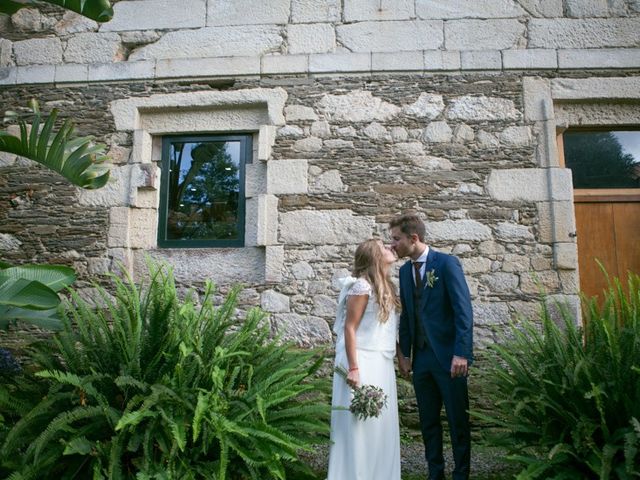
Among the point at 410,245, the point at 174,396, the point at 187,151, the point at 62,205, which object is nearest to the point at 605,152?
the point at 410,245

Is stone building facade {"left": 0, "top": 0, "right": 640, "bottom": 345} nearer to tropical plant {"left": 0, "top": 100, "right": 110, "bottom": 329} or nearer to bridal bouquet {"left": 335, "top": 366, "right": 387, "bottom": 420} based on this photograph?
tropical plant {"left": 0, "top": 100, "right": 110, "bottom": 329}

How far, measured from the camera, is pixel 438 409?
3.36m

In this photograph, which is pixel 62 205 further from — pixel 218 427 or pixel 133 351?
pixel 218 427

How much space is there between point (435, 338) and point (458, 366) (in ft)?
0.82

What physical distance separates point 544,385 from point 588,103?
324 centimetres

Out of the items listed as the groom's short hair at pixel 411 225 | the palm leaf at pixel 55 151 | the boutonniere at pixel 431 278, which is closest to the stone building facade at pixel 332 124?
the palm leaf at pixel 55 151

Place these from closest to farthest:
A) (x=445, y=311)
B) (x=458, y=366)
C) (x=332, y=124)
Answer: (x=458, y=366) < (x=445, y=311) < (x=332, y=124)

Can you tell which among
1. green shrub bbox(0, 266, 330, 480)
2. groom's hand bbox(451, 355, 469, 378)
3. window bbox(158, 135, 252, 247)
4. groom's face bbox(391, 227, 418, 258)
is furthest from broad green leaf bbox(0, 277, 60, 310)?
groom's hand bbox(451, 355, 469, 378)

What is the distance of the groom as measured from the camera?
3.17 metres

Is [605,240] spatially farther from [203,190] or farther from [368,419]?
[203,190]

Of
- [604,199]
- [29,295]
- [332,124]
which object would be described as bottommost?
[29,295]

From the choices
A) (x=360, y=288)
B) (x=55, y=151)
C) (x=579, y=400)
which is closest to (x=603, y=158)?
(x=579, y=400)

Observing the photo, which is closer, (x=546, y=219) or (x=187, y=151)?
(x=546, y=219)

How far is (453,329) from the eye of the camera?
10.7 feet
